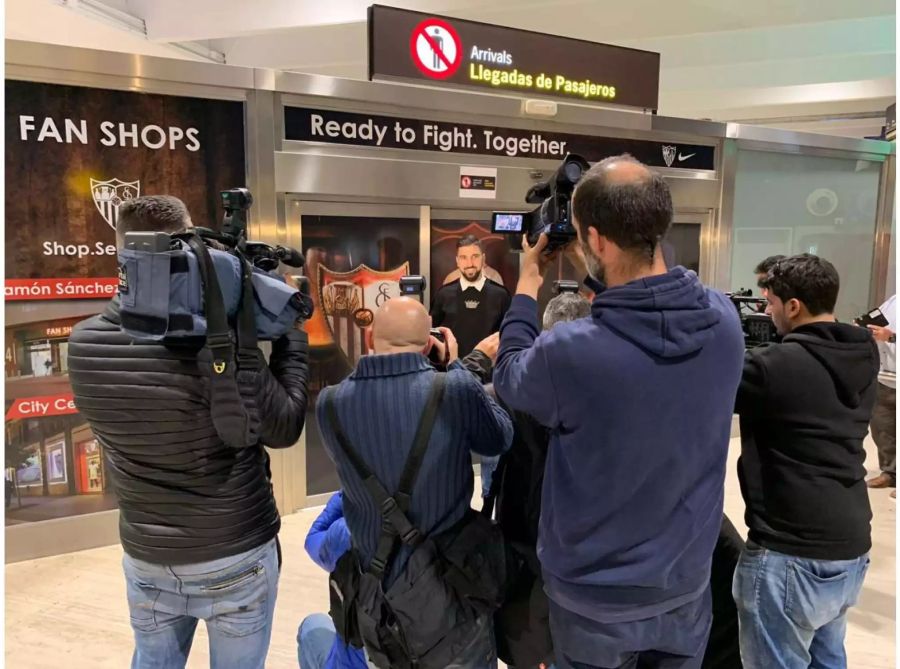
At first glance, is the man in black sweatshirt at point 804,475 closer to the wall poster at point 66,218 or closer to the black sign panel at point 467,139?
the black sign panel at point 467,139

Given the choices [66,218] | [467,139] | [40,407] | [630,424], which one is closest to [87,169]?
[66,218]

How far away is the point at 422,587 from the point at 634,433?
67cm

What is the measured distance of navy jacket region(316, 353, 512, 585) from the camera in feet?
4.93

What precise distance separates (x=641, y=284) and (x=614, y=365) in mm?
183

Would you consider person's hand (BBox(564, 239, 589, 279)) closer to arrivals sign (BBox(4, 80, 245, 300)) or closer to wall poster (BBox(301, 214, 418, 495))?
wall poster (BBox(301, 214, 418, 495))

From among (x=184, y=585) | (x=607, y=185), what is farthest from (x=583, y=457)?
(x=184, y=585)

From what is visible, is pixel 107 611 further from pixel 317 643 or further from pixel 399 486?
pixel 399 486

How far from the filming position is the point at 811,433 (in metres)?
1.67

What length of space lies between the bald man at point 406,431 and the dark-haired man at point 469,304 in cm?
282

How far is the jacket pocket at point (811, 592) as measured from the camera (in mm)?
1688

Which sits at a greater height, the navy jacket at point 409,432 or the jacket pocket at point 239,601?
the navy jacket at point 409,432

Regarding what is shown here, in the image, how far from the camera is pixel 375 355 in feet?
5.10

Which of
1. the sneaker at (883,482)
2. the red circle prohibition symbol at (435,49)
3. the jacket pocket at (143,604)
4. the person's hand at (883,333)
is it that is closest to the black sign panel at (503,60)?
the red circle prohibition symbol at (435,49)

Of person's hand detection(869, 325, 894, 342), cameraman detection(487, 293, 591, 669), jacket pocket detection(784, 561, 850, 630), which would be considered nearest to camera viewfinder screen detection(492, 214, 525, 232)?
cameraman detection(487, 293, 591, 669)
